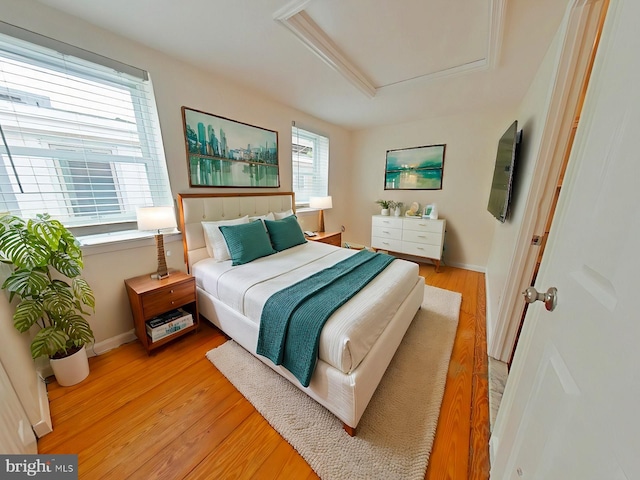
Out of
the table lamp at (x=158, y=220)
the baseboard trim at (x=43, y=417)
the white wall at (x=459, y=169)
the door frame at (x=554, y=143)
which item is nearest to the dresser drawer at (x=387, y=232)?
the white wall at (x=459, y=169)

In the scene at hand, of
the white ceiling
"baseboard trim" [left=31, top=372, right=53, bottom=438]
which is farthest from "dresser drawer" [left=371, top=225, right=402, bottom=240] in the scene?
"baseboard trim" [left=31, top=372, right=53, bottom=438]

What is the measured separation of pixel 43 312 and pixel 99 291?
0.45 meters

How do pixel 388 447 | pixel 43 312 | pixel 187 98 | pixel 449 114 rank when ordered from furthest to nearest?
pixel 449 114
pixel 187 98
pixel 43 312
pixel 388 447

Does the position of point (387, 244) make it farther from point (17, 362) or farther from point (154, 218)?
point (17, 362)

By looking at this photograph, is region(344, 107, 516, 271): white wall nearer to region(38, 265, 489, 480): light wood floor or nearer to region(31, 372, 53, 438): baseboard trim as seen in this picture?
region(38, 265, 489, 480): light wood floor

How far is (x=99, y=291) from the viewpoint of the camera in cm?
177

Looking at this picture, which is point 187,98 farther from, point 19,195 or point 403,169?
point 403,169

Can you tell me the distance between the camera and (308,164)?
3613 millimetres

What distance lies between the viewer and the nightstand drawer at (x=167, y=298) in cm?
173

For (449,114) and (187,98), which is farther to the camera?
(449,114)

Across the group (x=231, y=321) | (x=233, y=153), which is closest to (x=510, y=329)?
(x=231, y=321)

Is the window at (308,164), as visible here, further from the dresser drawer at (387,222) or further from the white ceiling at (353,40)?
the dresser drawer at (387,222)

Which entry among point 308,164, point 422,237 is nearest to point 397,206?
point 422,237

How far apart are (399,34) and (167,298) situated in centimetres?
271
